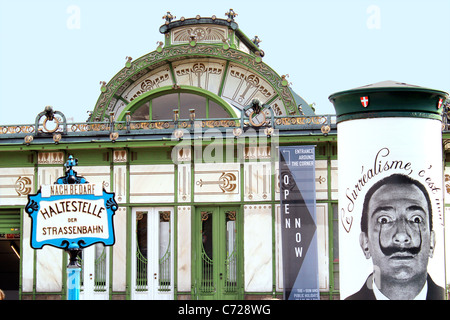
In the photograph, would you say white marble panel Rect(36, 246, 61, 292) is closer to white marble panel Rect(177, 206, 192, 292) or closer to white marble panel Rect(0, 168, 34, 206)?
white marble panel Rect(0, 168, 34, 206)

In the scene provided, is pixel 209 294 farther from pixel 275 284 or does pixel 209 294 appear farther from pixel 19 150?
pixel 19 150

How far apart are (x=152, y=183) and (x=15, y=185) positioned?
3950 mm

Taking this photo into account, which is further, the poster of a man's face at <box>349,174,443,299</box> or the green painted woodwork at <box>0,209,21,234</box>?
the green painted woodwork at <box>0,209,21,234</box>

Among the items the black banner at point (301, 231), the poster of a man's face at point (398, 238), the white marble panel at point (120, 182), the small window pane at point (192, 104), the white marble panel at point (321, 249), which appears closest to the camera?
the poster of a man's face at point (398, 238)

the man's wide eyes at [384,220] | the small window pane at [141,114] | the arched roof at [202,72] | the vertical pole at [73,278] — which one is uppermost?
the arched roof at [202,72]

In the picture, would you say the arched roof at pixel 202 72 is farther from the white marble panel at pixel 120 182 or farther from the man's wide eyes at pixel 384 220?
the man's wide eyes at pixel 384 220

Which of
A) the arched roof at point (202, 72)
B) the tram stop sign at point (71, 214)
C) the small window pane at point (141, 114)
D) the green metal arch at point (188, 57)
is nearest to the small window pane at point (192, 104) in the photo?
the arched roof at point (202, 72)

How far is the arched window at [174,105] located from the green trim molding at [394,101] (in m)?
11.6

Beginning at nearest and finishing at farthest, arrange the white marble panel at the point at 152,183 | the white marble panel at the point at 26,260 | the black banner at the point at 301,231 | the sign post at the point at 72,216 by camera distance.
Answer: the sign post at the point at 72,216 → the black banner at the point at 301,231 → the white marble panel at the point at 152,183 → the white marble panel at the point at 26,260

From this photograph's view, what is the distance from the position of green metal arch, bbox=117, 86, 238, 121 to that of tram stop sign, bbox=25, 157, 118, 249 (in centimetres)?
983

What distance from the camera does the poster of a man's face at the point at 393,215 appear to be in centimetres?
1289

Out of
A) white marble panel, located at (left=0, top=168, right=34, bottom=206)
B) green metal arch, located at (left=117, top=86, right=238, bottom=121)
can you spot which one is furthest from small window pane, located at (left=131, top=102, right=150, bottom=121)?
white marble panel, located at (left=0, top=168, right=34, bottom=206)

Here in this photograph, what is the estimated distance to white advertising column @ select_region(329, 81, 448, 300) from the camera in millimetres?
12898
